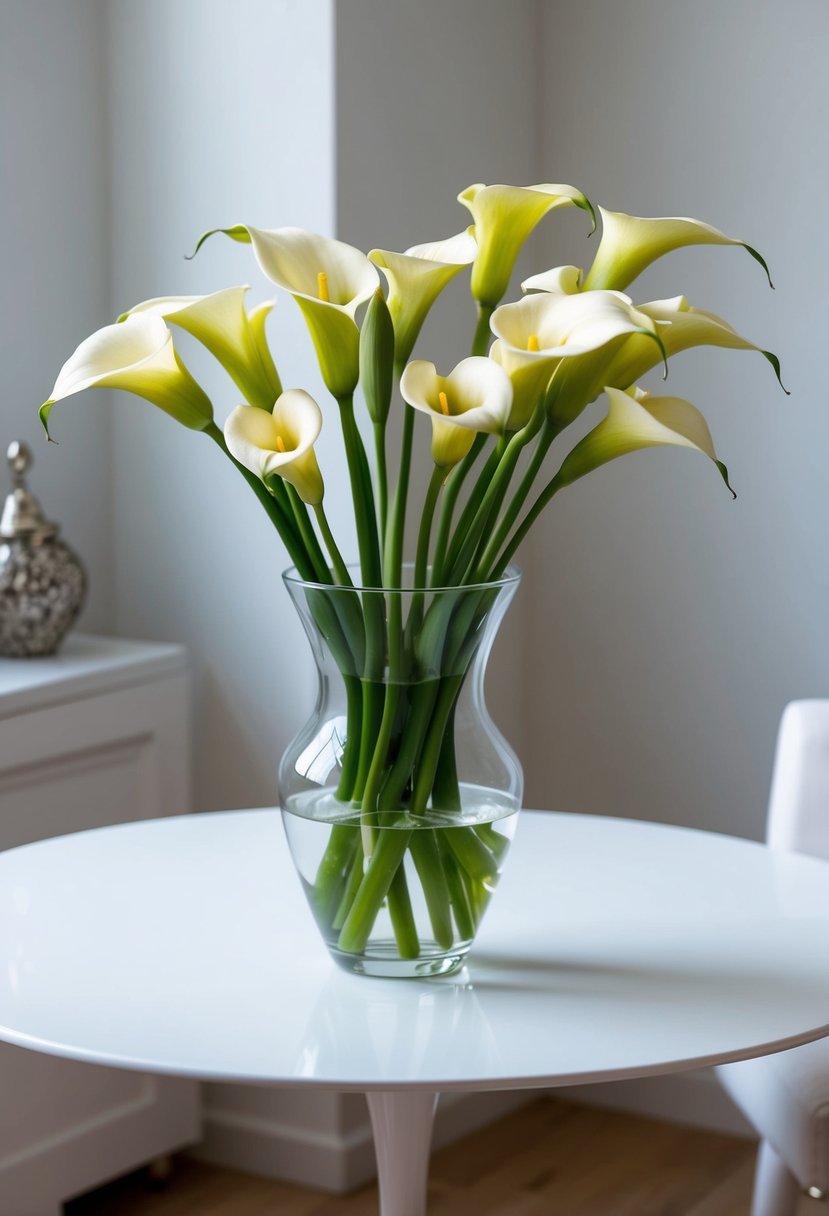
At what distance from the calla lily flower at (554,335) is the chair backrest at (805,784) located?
0.79 meters

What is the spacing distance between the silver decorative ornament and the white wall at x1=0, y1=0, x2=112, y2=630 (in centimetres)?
16

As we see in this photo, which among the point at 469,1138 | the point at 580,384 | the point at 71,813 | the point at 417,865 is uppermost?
the point at 580,384

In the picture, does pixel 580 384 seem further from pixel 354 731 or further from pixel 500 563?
pixel 354 731

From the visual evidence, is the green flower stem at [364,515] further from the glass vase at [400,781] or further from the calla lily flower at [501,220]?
the calla lily flower at [501,220]

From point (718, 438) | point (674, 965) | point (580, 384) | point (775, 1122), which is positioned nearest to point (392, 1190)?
point (674, 965)

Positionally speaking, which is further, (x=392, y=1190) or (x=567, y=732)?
(x=567, y=732)

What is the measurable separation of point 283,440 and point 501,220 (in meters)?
0.21

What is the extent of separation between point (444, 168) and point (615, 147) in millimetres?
296

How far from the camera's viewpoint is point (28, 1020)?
983mm

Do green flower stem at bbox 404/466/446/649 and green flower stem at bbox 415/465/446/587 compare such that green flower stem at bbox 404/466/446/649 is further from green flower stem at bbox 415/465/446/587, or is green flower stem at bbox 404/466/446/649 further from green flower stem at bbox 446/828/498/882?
green flower stem at bbox 446/828/498/882

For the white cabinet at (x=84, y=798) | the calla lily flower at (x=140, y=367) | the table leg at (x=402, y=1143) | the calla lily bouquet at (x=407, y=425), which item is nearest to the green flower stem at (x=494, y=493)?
the calla lily bouquet at (x=407, y=425)

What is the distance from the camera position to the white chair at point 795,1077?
4.71 ft

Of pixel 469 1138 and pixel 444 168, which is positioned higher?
pixel 444 168

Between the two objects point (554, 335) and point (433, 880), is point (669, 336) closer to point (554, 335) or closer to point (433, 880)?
point (554, 335)
